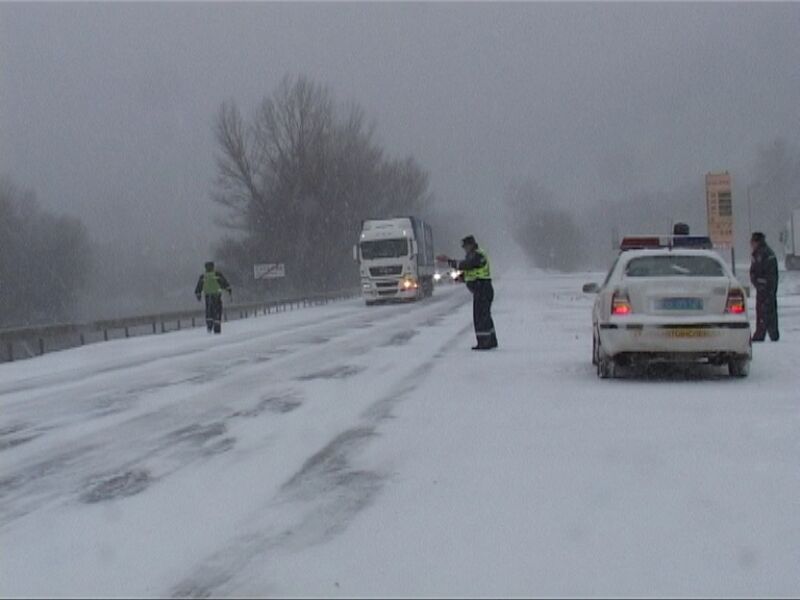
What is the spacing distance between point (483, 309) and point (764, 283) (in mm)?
4411

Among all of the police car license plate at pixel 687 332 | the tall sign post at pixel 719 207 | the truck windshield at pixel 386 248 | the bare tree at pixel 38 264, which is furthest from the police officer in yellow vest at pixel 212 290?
the bare tree at pixel 38 264

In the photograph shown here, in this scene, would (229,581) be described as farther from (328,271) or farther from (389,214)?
(389,214)

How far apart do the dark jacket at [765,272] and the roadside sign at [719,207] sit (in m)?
18.4

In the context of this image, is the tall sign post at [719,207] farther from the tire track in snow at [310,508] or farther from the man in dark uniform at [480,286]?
the tire track in snow at [310,508]

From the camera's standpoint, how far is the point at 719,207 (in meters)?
32.8

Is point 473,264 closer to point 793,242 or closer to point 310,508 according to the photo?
point 310,508

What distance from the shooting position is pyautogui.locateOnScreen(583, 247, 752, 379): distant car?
988cm

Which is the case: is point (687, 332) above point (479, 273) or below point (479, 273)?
below

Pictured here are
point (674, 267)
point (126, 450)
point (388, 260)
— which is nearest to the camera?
→ point (126, 450)

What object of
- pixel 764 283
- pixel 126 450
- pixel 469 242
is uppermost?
pixel 469 242

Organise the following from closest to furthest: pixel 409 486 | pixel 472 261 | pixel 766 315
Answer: pixel 409 486, pixel 472 261, pixel 766 315

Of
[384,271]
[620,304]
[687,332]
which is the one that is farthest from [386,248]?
[687,332]

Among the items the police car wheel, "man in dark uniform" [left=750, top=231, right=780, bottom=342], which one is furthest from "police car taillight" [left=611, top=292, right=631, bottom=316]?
"man in dark uniform" [left=750, top=231, right=780, bottom=342]

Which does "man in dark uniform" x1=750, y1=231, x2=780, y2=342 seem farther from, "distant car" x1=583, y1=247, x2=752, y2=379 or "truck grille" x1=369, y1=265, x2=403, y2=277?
"truck grille" x1=369, y1=265, x2=403, y2=277
